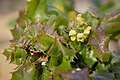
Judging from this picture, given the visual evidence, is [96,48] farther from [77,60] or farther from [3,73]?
[3,73]

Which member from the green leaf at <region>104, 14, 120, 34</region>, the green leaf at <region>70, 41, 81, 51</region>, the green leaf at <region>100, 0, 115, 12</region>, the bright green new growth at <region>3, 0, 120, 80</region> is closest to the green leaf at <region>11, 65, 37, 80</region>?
the bright green new growth at <region>3, 0, 120, 80</region>

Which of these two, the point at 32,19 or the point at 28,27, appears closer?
the point at 28,27

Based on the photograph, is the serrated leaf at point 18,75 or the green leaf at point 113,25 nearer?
the serrated leaf at point 18,75

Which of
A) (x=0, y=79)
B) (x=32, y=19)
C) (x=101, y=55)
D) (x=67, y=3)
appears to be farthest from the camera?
(x=0, y=79)

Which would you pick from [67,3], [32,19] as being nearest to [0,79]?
[67,3]

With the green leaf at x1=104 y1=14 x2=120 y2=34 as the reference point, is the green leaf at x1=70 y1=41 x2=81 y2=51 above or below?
below

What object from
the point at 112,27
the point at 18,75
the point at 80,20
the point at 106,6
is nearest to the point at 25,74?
the point at 18,75

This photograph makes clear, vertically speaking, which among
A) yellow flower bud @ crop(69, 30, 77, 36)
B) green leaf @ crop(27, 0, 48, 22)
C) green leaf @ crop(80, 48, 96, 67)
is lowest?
green leaf @ crop(80, 48, 96, 67)

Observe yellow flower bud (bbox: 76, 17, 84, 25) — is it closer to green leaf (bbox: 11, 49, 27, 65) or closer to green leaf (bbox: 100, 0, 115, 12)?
green leaf (bbox: 11, 49, 27, 65)

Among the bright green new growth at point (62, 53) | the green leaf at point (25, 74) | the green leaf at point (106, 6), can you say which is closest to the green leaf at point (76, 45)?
the bright green new growth at point (62, 53)

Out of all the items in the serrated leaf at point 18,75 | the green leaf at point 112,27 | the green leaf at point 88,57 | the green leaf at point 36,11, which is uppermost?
the green leaf at point 36,11

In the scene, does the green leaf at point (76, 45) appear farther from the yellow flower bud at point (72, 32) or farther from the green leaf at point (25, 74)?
the green leaf at point (25, 74)
